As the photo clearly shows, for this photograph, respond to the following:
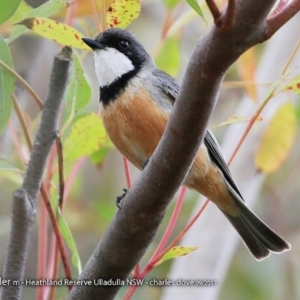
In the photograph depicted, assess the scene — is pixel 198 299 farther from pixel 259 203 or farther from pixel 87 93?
pixel 259 203

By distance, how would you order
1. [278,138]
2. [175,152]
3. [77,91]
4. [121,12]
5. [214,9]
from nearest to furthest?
[214,9] → [175,152] → [121,12] → [77,91] → [278,138]

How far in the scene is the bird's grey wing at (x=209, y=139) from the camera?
8.41ft

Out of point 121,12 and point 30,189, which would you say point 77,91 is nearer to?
point 121,12

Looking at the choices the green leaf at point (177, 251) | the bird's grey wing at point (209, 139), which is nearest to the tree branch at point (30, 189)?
the green leaf at point (177, 251)

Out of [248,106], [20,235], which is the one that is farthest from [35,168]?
[248,106]

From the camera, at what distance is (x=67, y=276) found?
1615 millimetres

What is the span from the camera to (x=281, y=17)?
1.21 m

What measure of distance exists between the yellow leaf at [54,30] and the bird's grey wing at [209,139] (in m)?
0.88

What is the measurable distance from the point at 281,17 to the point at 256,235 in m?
1.68

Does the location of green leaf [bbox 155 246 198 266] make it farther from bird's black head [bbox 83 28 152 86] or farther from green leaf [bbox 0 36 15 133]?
bird's black head [bbox 83 28 152 86]

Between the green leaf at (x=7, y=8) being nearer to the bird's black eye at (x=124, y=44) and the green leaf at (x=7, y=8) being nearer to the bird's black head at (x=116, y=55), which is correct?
the bird's black head at (x=116, y=55)

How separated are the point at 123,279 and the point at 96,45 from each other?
1314mm

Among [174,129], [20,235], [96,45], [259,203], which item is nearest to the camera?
[174,129]

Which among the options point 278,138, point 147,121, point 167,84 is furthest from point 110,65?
point 278,138
